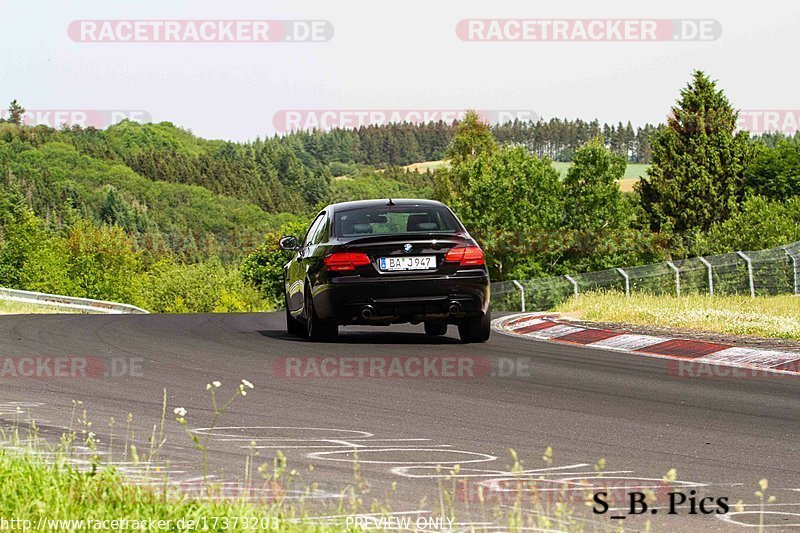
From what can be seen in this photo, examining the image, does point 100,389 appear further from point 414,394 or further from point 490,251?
point 490,251

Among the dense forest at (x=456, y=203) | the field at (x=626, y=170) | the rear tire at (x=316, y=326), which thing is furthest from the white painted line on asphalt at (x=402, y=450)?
the field at (x=626, y=170)

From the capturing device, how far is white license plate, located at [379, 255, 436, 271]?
14219 millimetres

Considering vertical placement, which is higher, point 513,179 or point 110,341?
point 513,179

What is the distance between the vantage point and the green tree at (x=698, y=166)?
82250 millimetres

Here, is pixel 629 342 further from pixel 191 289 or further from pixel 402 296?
pixel 191 289

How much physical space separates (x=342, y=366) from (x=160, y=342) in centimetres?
427

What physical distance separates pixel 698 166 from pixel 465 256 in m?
71.0

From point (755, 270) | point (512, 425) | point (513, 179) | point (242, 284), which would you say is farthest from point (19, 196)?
point (512, 425)

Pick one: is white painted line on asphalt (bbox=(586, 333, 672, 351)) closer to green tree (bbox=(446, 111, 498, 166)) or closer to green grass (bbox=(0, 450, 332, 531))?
green grass (bbox=(0, 450, 332, 531))

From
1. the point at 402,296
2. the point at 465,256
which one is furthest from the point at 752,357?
the point at 402,296

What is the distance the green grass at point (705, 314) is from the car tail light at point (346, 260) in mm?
4883

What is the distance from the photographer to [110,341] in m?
16.3

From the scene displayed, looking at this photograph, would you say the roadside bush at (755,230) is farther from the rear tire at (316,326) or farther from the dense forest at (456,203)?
the rear tire at (316,326)

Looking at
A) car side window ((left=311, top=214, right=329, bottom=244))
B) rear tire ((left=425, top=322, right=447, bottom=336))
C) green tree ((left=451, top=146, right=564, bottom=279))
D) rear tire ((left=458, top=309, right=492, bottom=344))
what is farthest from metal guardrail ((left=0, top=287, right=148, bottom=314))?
green tree ((left=451, top=146, right=564, bottom=279))
